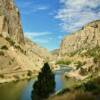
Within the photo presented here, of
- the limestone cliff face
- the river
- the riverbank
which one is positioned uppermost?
the limestone cliff face

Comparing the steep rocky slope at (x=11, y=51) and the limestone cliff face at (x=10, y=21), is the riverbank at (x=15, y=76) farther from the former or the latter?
the limestone cliff face at (x=10, y=21)

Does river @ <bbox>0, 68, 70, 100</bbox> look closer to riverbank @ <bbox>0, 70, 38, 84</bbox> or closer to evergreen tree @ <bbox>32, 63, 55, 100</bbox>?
evergreen tree @ <bbox>32, 63, 55, 100</bbox>

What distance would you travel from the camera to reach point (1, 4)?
551 ft

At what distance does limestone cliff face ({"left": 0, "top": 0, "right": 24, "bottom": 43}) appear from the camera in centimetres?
16275

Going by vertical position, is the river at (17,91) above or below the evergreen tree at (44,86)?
below

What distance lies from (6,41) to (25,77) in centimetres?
2549

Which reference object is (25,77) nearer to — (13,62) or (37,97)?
(13,62)

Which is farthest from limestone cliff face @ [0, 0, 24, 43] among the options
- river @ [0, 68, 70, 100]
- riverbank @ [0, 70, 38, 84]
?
river @ [0, 68, 70, 100]

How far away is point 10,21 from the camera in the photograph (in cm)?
18150

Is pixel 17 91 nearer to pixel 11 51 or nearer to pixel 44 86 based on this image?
pixel 44 86

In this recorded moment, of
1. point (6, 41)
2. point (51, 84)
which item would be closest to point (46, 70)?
point (51, 84)

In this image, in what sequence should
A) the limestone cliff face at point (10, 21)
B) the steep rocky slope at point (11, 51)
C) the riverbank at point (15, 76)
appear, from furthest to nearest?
the limestone cliff face at point (10, 21) < the steep rocky slope at point (11, 51) < the riverbank at point (15, 76)

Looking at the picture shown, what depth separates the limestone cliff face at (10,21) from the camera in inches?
6407

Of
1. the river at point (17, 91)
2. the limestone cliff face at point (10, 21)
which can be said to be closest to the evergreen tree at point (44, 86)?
the river at point (17, 91)
